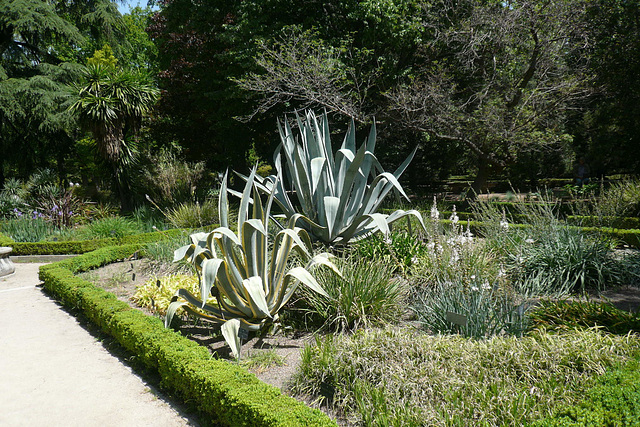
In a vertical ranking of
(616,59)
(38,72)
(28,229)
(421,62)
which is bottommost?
(28,229)

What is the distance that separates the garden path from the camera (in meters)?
3.26

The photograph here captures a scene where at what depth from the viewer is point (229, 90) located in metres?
13.9

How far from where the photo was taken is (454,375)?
122 inches

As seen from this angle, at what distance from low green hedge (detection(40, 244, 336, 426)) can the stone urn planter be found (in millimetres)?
3443

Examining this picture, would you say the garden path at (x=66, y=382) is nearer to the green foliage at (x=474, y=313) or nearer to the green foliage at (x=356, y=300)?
the green foliage at (x=356, y=300)

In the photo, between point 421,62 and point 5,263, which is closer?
point 5,263

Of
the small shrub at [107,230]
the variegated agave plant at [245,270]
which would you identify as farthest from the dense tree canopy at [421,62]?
the variegated agave plant at [245,270]

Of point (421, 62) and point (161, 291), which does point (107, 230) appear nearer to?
point (161, 291)

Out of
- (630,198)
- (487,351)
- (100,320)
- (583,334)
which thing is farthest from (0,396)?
(630,198)

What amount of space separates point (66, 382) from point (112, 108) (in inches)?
426

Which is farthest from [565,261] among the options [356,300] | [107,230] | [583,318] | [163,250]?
[107,230]

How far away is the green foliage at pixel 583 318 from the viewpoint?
381cm

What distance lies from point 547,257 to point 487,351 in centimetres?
294

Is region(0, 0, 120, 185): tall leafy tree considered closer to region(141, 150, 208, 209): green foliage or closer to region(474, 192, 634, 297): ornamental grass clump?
region(141, 150, 208, 209): green foliage
